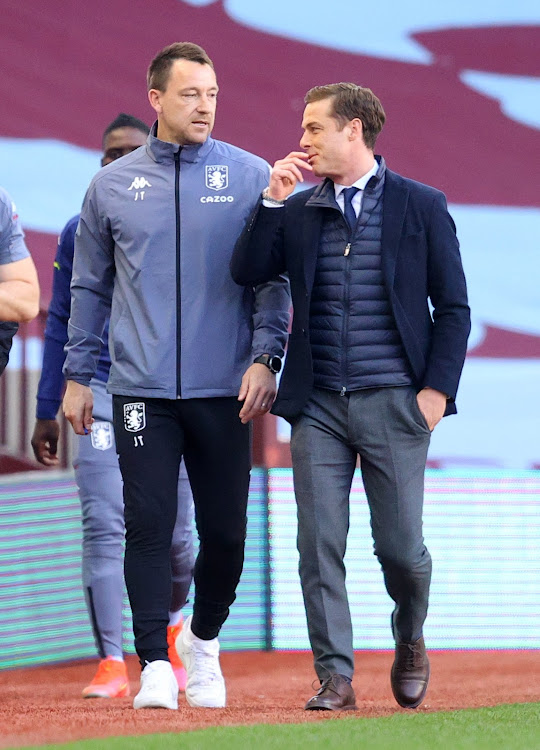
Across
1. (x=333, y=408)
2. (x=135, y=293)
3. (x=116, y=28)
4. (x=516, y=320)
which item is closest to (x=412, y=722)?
(x=333, y=408)

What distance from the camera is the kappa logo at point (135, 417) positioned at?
165 inches

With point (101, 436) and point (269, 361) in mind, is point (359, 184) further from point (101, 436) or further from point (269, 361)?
point (101, 436)

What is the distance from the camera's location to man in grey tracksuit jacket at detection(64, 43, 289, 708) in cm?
416

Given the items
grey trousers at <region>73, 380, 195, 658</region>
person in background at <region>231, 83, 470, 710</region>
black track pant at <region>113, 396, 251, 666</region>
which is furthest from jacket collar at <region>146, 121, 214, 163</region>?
grey trousers at <region>73, 380, 195, 658</region>

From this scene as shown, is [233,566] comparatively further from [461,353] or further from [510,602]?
[510,602]

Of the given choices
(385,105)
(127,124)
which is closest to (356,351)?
(127,124)

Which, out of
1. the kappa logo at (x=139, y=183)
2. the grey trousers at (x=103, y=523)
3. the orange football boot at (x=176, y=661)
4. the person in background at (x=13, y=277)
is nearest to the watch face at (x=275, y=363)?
the kappa logo at (x=139, y=183)

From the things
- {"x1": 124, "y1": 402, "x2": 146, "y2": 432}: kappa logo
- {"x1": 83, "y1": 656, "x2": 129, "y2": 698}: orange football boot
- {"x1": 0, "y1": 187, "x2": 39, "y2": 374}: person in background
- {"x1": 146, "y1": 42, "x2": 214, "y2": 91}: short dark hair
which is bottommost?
{"x1": 83, "y1": 656, "x2": 129, "y2": 698}: orange football boot

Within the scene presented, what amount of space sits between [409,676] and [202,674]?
0.61m

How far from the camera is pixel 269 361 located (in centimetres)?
421

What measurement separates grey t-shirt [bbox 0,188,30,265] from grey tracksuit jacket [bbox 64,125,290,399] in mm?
310

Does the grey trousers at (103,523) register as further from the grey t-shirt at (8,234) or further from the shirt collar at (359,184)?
the shirt collar at (359,184)

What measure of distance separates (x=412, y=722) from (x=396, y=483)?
0.75 metres

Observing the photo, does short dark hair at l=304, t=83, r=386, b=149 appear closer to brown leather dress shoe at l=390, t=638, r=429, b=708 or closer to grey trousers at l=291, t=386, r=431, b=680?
grey trousers at l=291, t=386, r=431, b=680
